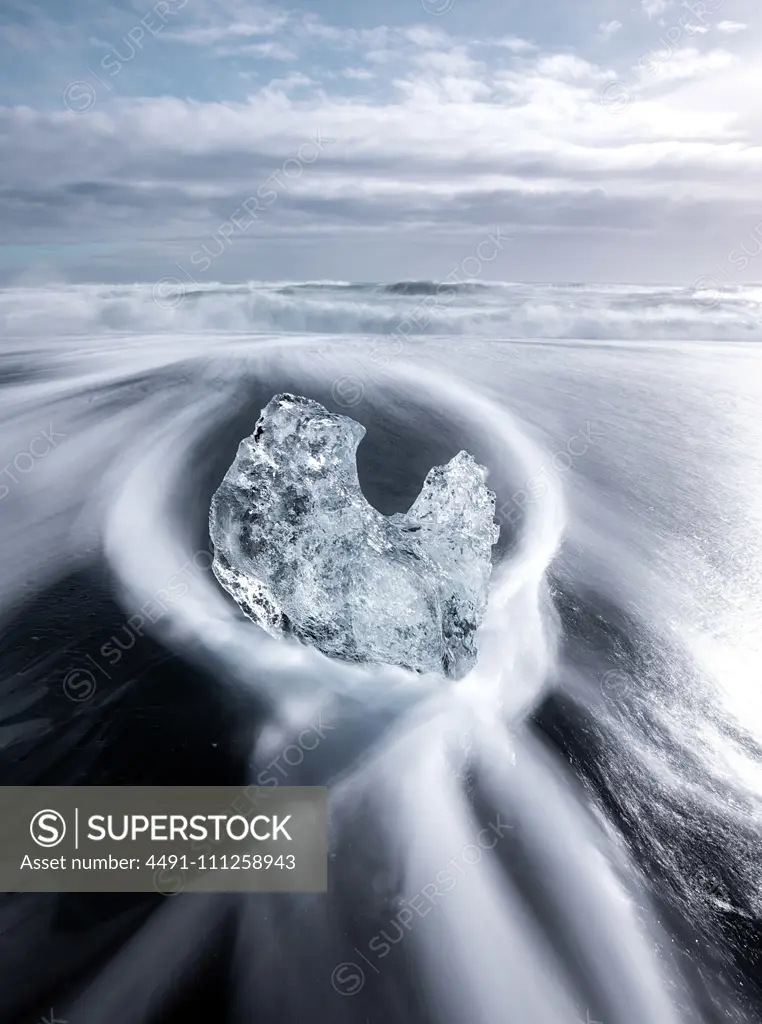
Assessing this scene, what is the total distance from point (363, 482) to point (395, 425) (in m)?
2.20

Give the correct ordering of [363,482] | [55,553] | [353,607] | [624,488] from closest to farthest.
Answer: [353,607] < [55,553] < [363,482] < [624,488]

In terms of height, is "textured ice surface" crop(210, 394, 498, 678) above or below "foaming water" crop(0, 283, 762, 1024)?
above

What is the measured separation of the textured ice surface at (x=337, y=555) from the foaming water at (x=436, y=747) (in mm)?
247

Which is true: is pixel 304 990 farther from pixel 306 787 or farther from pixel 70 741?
pixel 70 741

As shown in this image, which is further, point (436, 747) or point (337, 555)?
point (337, 555)

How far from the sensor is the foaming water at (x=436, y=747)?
290 centimetres

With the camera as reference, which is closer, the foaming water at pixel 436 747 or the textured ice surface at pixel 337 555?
the foaming water at pixel 436 747

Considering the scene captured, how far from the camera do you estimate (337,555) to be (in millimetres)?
4609

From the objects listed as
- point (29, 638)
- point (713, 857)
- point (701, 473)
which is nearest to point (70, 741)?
point (29, 638)

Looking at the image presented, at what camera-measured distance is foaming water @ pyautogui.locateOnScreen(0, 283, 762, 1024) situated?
114 inches

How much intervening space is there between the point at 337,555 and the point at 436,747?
135 cm

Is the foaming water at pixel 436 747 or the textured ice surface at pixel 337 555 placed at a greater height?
the textured ice surface at pixel 337 555

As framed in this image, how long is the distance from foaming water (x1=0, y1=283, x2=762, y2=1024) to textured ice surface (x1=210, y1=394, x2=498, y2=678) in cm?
25

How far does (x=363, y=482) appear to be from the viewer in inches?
286
